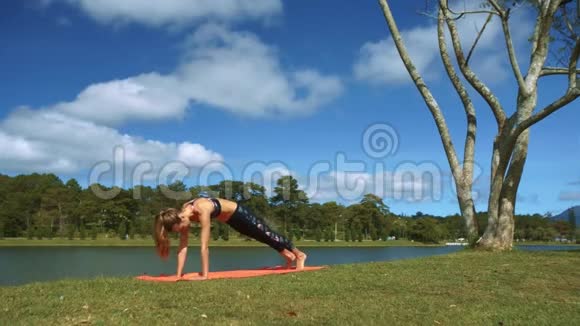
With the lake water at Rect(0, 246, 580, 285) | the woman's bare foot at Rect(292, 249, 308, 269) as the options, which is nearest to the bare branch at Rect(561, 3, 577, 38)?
the lake water at Rect(0, 246, 580, 285)

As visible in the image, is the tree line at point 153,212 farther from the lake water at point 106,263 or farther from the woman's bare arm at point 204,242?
the woman's bare arm at point 204,242

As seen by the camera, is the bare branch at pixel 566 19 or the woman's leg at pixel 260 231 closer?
the woman's leg at pixel 260 231

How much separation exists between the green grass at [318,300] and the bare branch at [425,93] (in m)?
5.17

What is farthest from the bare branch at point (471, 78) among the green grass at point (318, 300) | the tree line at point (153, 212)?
the tree line at point (153, 212)

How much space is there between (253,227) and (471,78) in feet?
23.0

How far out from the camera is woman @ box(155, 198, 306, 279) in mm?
7801

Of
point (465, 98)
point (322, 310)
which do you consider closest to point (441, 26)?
point (465, 98)

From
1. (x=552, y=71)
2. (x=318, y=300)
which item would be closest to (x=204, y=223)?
(x=318, y=300)

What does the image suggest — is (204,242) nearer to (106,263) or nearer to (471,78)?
(471,78)

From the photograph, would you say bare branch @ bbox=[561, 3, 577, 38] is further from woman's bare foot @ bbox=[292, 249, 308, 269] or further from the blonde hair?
the blonde hair

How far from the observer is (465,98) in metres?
13.2

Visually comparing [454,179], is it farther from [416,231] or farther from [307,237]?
[416,231]

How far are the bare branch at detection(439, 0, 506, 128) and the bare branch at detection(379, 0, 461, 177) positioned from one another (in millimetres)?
1016

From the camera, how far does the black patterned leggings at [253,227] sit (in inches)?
348
